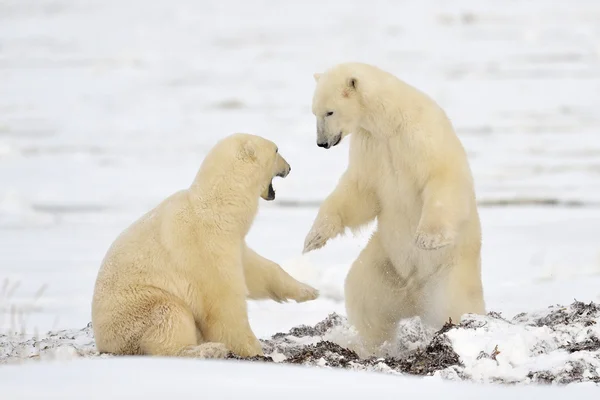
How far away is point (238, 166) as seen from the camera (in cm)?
425

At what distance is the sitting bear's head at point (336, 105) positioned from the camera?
4.51m

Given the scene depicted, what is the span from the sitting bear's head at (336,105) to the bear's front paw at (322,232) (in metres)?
0.41

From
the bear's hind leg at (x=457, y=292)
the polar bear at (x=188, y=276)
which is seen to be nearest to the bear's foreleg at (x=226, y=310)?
the polar bear at (x=188, y=276)

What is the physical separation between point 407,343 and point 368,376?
5.53ft

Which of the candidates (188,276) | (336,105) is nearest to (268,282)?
(188,276)

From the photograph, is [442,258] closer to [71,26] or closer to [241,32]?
[241,32]

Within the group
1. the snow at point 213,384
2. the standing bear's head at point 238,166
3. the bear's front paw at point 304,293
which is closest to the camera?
the snow at point 213,384

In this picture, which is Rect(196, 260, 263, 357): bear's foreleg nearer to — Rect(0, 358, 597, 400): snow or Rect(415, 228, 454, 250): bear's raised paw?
Rect(415, 228, 454, 250): bear's raised paw

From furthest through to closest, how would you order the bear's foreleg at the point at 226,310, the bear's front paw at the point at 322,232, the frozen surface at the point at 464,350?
the bear's front paw at the point at 322,232 → the bear's foreleg at the point at 226,310 → the frozen surface at the point at 464,350

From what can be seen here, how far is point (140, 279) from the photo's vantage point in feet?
13.1

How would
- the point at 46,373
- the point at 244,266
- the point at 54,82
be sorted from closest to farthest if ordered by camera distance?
1. the point at 46,373
2. the point at 244,266
3. the point at 54,82

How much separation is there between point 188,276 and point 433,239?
1114 mm

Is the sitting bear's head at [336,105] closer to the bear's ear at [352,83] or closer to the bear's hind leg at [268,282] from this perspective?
the bear's ear at [352,83]

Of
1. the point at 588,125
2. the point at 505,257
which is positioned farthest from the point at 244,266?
the point at 588,125
